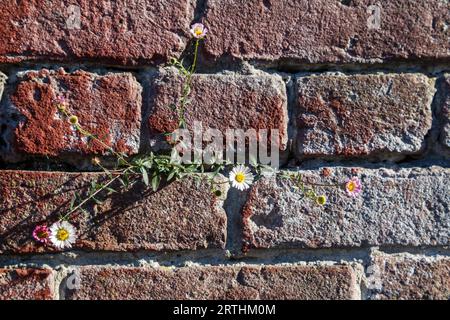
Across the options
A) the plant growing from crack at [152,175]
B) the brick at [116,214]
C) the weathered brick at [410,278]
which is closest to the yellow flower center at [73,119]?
the plant growing from crack at [152,175]

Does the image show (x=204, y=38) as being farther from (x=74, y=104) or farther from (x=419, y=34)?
(x=419, y=34)

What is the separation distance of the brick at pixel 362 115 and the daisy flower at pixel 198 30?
23 cm

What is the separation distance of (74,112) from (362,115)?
2.02ft

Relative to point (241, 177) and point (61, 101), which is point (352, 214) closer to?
point (241, 177)

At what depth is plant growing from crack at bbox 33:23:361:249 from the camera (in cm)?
132

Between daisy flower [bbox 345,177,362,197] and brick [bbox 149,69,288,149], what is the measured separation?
16 cm

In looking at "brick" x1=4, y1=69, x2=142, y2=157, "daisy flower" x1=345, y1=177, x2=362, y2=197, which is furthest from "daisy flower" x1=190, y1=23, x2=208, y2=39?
"daisy flower" x1=345, y1=177, x2=362, y2=197

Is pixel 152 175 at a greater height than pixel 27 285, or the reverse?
pixel 152 175

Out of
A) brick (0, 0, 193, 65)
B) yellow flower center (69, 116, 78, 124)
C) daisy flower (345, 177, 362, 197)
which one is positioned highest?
brick (0, 0, 193, 65)

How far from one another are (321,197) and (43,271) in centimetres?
60

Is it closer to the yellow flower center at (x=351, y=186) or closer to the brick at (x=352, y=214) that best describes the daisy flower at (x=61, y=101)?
the brick at (x=352, y=214)

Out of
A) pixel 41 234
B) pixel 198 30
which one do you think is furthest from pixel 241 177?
pixel 41 234

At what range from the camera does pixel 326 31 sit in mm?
1378

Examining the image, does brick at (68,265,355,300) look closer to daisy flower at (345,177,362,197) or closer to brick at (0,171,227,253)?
brick at (0,171,227,253)
